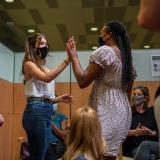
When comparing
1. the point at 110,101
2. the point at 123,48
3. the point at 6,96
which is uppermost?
the point at 123,48

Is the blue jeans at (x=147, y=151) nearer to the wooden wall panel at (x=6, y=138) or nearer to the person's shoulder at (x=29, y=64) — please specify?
the person's shoulder at (x=29, y=64)

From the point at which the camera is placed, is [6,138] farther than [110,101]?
Yes

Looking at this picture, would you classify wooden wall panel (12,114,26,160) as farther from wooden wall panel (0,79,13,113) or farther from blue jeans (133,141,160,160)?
blue jeans (133,141,160,160)

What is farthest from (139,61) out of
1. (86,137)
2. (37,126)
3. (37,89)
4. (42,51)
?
(86,137)

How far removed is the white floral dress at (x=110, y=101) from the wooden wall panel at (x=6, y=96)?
300 cm

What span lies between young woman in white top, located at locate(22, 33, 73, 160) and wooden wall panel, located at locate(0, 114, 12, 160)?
252 cm

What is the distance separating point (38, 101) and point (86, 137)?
532 mm

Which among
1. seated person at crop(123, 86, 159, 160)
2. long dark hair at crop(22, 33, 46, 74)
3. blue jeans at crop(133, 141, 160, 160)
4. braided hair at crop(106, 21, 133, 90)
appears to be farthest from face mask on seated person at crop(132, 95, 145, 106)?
braided hair at crop(106, 21, 133, 90)

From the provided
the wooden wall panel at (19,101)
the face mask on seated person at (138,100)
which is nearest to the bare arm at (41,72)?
the face mask on seated person at (138,100)

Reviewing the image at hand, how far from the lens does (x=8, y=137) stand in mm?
4492

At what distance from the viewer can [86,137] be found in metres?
1.51

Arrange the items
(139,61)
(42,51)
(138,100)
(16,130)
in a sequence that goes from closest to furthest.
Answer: (42,51) < (138,100) < (139,61) < (16,130)

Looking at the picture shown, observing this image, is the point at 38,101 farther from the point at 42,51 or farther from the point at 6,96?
the point at 6,96

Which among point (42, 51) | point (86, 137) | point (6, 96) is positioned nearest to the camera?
point (86, 137)
